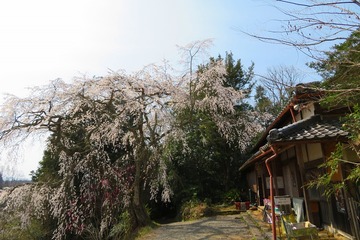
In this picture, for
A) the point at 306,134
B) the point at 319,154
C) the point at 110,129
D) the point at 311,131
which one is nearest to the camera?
the point at 306,134

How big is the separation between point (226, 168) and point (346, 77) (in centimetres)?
1541

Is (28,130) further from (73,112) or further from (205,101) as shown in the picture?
(205,101)

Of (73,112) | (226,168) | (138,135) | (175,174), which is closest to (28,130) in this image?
(73,112)

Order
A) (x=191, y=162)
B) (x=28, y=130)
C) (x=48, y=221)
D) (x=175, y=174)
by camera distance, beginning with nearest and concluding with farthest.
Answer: (x=28, y=130) < (x=48, y=221) < (x=175, y=174) < (x=191, y=162)

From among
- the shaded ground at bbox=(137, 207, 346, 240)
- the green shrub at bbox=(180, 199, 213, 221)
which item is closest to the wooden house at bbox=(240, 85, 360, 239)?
the shaded ground at bbox=(137, 207, 346, 240)

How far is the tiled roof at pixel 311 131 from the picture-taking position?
583 cm

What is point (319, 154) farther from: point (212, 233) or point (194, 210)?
point (194, 210)

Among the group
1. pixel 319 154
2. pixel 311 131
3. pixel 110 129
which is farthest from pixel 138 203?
pixel 311 131

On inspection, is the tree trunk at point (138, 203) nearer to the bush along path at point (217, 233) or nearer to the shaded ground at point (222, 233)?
the shaded ground at point (222, 233)

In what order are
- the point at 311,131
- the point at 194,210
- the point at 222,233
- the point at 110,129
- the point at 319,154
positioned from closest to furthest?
the point at 311,131 → the point at 319,154 → the point at 222,233 → the point at 110,129 → the point at 194,210

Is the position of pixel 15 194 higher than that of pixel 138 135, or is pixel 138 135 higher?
pixel 138 135

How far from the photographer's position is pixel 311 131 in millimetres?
6250

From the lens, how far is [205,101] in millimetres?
12336

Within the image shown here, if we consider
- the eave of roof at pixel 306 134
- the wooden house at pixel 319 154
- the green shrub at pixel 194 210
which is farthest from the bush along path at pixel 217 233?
the eave of roof at pixel 306 134
